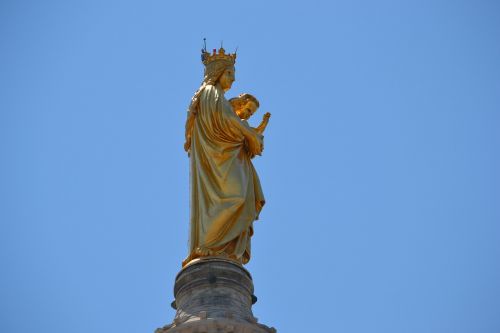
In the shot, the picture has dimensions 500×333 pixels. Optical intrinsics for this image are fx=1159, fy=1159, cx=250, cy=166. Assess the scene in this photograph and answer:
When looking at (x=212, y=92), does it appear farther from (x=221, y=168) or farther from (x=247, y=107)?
(x=221, y=168)

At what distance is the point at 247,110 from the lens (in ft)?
80.2

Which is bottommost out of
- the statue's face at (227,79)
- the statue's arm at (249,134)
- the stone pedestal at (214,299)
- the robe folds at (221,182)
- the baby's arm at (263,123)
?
the stone pedestal at (214,299)

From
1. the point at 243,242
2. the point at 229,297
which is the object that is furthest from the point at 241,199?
the point at 229,297

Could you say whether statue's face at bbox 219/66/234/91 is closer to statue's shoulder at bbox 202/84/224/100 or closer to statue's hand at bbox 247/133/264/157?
statue's shoulder at bbox 202/84/224/100

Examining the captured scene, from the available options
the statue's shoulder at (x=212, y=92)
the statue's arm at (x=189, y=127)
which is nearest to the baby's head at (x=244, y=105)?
the statue's shoulder at (x=212, y=92)

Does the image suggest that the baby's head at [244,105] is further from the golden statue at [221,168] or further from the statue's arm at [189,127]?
the statue's arm at [189,127]

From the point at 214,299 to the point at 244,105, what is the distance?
5.18 meters

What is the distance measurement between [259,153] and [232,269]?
3.09m

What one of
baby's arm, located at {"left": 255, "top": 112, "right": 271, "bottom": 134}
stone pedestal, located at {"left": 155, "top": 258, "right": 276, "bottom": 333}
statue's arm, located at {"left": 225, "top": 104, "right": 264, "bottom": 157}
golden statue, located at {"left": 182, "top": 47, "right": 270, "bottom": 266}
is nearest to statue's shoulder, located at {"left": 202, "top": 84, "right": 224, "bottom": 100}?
golden statue, located at {"left": 182, "top": 47, "right": 270, "bottom": 266}

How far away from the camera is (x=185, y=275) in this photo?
850 inches

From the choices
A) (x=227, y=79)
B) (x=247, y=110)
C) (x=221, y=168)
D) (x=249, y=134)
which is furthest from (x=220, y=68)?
(x=221, y=168)

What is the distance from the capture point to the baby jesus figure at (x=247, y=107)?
24.4 meters

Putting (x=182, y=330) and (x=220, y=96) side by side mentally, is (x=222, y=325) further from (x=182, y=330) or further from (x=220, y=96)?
(x=220, y=96)

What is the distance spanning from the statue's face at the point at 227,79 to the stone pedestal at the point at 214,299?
4344 millimetres
